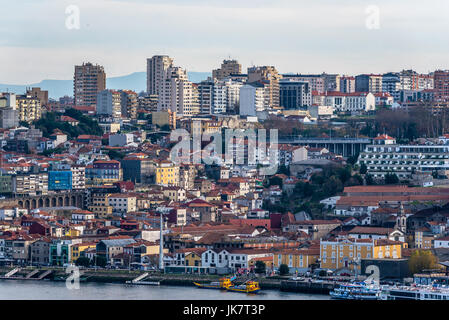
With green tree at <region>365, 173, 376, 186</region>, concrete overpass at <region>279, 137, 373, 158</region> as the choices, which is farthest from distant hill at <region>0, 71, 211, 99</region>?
green tree at <region>365, 173, 376, 186</region>

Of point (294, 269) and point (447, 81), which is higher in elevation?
point (447, 81)

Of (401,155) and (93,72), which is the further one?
(93,72)

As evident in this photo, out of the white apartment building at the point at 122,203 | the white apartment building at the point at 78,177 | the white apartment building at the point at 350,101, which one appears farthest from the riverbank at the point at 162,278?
the white apartment building at the point at 350,101

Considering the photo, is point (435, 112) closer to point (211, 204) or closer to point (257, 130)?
point (257, 130)
